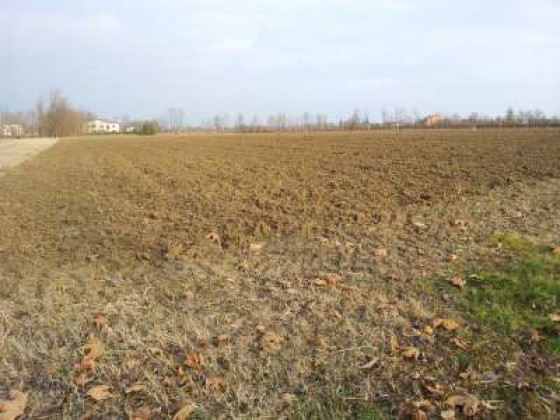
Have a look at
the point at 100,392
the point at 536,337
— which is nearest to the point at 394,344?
the point at 536,337

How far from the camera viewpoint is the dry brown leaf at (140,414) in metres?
3.23

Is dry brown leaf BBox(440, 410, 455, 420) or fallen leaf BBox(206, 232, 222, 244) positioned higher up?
fallen leaf BBox(206, 232, 222, 244)

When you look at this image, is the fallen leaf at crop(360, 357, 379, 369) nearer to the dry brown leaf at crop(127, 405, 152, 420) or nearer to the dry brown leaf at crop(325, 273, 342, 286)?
the dry brown leaf at crop(325, 273, 342, 286)

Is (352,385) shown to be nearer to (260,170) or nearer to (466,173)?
(466,173)

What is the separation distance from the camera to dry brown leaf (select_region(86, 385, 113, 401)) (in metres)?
3.44

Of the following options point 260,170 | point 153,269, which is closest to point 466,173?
point 260,170

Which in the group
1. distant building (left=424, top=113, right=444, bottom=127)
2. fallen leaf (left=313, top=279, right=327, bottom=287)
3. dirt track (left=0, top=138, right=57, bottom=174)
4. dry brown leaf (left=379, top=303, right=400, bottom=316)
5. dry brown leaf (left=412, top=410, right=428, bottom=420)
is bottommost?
dry brown leaf (left=412, top=410, right=428, bottom=420)

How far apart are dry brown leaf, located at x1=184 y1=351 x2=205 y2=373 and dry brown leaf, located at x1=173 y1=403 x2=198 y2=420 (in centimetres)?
45

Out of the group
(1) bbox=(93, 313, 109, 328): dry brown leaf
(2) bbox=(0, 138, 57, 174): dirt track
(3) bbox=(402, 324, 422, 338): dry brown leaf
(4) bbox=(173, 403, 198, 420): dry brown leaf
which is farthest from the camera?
(2) bbox=(0, 138, 57, 174): dirt track

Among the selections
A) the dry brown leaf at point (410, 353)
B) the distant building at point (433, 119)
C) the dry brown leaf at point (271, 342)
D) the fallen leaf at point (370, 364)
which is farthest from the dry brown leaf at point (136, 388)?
the distant building at point (433, 119)

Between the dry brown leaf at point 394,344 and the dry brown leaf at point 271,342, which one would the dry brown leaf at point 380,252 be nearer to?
the dry brown leaf at point 394,344

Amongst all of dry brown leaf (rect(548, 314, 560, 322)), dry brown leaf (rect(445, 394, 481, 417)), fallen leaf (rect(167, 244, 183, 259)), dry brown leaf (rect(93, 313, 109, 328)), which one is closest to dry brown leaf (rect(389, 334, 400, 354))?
dry brown leaf (rect(445, 394, 481, 417))

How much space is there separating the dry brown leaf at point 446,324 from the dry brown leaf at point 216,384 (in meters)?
2.16

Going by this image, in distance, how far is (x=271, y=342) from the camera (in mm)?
4078
